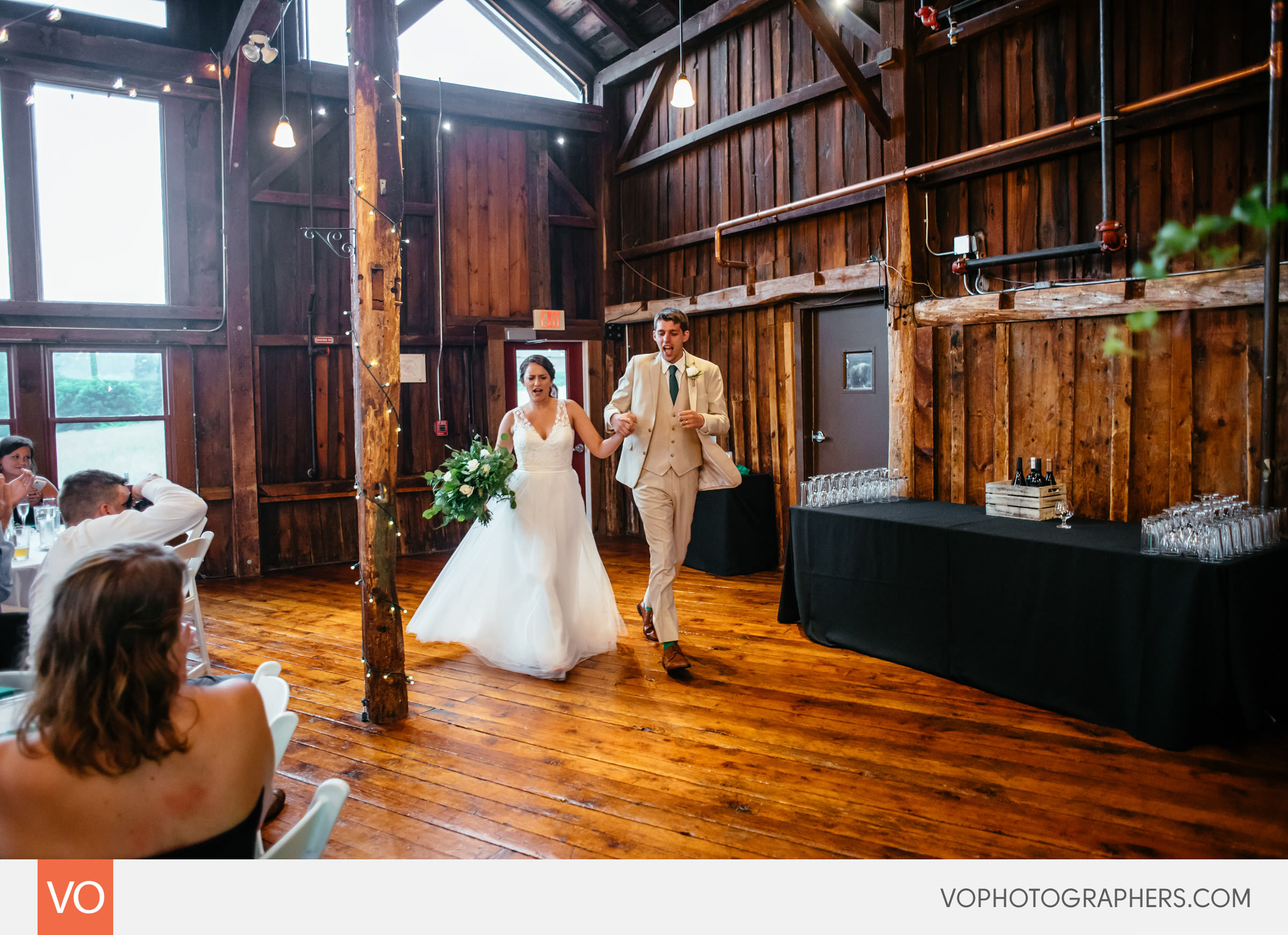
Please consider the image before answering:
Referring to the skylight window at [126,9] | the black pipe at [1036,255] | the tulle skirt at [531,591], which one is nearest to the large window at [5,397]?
the skylight window at [126,9]

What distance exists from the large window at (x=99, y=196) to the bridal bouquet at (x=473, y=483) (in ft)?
14.2

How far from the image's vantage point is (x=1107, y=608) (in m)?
3.58

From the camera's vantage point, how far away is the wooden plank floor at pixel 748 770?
275 centimetres

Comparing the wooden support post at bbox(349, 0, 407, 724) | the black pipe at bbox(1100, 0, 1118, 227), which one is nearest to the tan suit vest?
the wooden support post at bbox(349, 0, 407, 724)

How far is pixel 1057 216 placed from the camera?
5055 mm

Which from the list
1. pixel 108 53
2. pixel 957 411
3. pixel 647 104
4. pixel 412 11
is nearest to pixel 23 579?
pixel 108 53

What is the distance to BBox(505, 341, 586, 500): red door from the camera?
8.84 meters

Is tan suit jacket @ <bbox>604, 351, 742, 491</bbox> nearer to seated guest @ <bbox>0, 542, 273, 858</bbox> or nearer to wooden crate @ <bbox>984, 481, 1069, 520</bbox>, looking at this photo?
wooden crate @ <bbox>984, 481, 1069, 520</bbox>

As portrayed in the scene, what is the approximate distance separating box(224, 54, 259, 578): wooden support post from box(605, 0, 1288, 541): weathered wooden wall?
4.53m

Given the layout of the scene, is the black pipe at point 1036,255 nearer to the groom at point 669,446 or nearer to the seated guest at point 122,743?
the groom at point 669,446

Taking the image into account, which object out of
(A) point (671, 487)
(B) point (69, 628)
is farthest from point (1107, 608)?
(B) point (69, 628)

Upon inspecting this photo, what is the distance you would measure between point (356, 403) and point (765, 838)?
2503 millimetres
